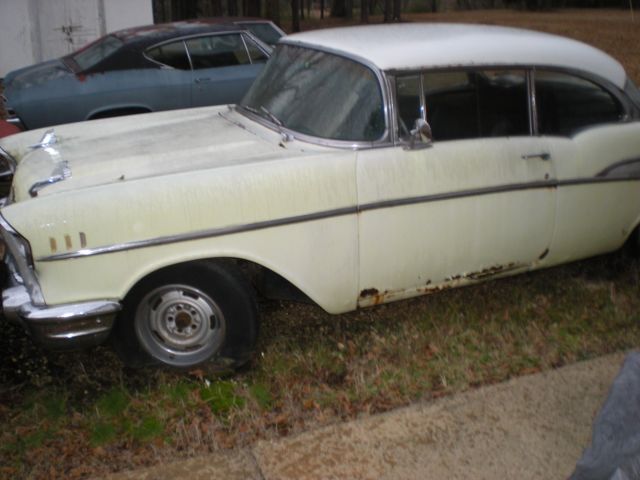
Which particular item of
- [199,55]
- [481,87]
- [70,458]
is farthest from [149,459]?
[199,55]

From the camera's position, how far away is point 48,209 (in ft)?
11.9

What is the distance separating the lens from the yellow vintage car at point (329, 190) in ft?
12.1

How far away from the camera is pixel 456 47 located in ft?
14.5

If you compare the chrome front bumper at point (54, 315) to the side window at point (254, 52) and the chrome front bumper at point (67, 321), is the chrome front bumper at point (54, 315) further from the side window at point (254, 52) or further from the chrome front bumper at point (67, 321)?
the side window at point (254, 52)

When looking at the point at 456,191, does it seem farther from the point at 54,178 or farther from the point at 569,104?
the point at 54,178

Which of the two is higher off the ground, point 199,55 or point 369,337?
point 199,55

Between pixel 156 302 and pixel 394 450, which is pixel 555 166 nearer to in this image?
pixel 394 450

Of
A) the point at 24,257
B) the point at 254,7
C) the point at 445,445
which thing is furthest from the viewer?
the point at 254,7

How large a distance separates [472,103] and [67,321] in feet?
8.14

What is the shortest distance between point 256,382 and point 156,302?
25.9 inches

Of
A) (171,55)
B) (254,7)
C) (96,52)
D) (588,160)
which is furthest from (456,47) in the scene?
(254,7)

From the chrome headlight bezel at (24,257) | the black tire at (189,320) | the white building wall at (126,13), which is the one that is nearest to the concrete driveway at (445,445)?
the black tire at (189,320)

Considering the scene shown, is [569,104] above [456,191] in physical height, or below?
above

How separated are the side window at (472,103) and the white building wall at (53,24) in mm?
10409
